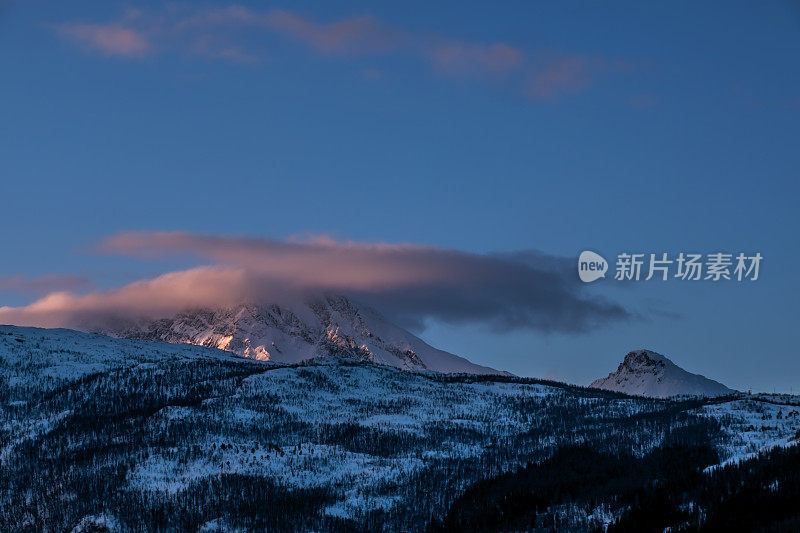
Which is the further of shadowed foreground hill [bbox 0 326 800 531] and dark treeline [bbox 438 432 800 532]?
shadowed foreground hill [bbox 0 326 800 531]

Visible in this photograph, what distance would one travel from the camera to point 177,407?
187500 mm

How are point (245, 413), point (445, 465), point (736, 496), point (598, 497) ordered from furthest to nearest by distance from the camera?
point (245, 413), point (445, 465), point (598, 497), point (736, 496)

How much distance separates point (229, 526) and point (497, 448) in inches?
2017

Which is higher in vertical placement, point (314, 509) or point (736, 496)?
point (736, 496)

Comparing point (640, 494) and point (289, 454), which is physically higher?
point (640, 494)

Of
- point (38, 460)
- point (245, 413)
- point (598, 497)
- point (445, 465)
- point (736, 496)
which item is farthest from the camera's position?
point (245, 413)

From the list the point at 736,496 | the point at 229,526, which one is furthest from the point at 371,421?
the point at 736,496

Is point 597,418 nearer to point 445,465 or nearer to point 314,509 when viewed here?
point 445,465

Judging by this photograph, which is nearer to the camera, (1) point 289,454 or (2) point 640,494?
(2) point 640,494

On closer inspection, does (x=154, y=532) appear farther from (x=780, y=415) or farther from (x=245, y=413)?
(x=780, y=415)

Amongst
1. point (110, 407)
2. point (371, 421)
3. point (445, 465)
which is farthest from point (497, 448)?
point (110, 407)

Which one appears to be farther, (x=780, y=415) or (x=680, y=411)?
(x=680, y=411)

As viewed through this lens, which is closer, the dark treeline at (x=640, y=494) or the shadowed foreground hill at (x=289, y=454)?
the dark treeline at (x=640, y=494)

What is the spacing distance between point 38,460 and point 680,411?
100 metres
